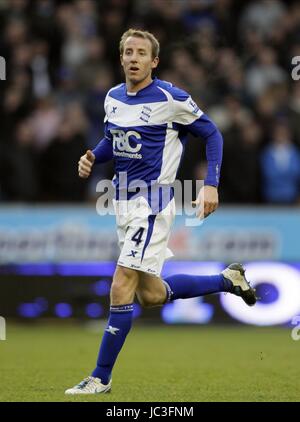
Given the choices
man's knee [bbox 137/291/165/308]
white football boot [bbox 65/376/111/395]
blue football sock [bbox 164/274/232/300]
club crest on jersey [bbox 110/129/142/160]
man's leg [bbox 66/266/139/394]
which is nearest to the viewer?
white football boot [bbox 65/376/111/395]

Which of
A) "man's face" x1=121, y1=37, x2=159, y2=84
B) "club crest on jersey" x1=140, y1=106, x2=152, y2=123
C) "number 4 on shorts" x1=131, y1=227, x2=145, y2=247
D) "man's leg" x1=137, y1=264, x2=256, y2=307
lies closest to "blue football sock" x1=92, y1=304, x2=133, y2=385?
"man's leg" x1=137, y1=264, x2=256, y2=307

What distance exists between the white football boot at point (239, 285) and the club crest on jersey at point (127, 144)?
118 centimetres

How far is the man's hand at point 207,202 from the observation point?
699cm

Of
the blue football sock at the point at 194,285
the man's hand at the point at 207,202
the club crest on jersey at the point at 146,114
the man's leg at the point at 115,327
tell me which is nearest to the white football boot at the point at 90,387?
the man's leg at the point at 115,327

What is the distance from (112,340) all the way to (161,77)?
7.69 meters

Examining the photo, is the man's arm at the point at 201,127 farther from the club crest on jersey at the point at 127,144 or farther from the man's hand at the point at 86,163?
the man's hand at the point at 86,163

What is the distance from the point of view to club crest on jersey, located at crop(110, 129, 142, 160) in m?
7.19

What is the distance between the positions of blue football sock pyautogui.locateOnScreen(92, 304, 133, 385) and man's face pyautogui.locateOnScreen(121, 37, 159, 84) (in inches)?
61.7

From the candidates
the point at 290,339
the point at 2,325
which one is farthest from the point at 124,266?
the point at 2,325

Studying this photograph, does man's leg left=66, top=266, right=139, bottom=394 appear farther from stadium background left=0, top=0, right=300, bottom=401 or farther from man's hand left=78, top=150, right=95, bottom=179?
stadium background left=0, top=0, right=300, bottom=401

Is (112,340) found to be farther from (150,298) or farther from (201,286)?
(201,286)

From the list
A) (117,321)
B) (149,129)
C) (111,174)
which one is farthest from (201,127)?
(111,174)

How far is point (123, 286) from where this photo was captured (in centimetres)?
702

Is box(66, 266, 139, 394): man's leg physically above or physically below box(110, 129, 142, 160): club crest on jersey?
below
